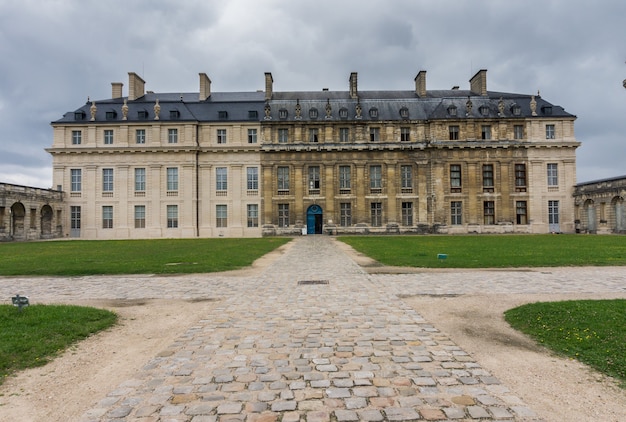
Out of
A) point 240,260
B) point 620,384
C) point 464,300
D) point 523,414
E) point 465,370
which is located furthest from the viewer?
point 240,260

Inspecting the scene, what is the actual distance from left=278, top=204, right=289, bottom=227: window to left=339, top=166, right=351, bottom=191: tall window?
7.21 metres

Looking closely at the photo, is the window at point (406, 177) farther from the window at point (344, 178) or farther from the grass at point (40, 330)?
the grass at point (40, 330)

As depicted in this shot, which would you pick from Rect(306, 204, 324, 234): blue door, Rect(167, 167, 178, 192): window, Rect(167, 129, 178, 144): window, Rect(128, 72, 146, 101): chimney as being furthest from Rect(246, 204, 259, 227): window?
Rect(128, 72, 146, 101): chimney

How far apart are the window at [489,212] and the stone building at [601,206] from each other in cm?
955

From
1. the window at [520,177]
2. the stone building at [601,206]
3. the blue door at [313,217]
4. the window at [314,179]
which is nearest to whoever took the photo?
the stone building at [601,206]

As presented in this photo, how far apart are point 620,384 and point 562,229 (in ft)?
161

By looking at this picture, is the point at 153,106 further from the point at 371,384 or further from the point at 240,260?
the point at 371,384

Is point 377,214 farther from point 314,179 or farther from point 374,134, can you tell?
point 374,134

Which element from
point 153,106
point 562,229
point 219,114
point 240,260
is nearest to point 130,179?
point 153,106

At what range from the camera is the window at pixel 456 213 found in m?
46.5

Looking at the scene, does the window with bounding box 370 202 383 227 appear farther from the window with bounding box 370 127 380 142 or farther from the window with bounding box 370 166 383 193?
the window with bounding box 370 127 380 142

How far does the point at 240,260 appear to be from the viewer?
18.4 meters

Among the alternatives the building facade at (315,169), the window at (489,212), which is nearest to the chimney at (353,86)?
the building facade at (315,169)

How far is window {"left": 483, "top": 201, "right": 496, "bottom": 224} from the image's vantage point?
46.5 metres
